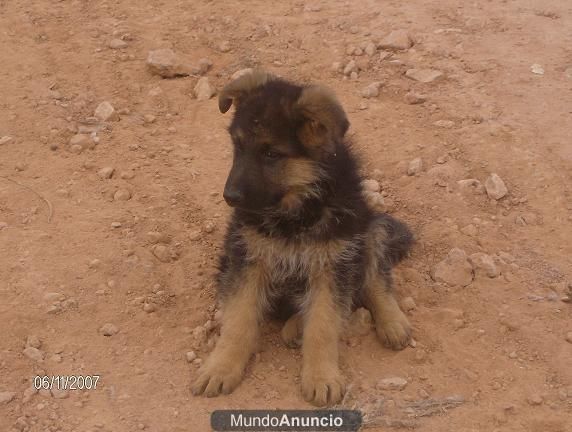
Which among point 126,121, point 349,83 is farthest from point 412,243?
point 126,121

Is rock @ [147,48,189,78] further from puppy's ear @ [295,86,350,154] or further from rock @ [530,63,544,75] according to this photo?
puppy's ear @ [295,86,350,154]

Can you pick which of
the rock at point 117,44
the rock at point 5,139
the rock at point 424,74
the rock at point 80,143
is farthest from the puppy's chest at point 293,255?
the rock at point 117,44

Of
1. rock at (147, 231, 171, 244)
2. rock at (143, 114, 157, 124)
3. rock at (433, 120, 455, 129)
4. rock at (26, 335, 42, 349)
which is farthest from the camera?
rock at (143, 114, 157, 124)

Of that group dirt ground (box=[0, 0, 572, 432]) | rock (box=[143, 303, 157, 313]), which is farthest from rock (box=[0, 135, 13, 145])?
rock (box=[143, 303, 157, 313])

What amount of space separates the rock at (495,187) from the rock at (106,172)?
3.30m

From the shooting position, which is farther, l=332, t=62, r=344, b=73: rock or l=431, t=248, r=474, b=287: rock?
l=332, t=62, r=344, b=73: rock

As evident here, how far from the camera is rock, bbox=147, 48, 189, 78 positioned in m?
8.09

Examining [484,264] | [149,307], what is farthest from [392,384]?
[149,307]

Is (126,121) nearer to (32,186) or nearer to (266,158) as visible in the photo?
(32,186)

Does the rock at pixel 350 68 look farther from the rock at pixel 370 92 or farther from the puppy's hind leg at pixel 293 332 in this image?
the puppy's hind leg at pixel 293 332

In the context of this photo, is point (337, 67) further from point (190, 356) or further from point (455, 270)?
point (190, 356)

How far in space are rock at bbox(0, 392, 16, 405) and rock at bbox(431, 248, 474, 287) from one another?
317 cm

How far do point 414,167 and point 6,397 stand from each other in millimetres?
3937

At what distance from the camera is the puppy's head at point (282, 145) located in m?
4.52
